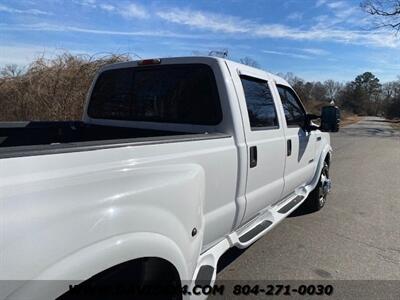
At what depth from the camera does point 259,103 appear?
4.41 metres

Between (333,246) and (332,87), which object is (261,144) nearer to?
(333,246)

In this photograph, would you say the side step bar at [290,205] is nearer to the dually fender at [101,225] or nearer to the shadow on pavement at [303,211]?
the shadow on pavement at [303,211]

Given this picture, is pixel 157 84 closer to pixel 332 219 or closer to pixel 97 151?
pixel 97 151

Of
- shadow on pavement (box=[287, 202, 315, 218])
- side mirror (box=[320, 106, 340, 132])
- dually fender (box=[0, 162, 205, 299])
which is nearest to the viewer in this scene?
dually fender (box=[0, 162, 205, 299])

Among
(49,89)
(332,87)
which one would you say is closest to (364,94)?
(332,87)

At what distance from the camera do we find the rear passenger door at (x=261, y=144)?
3.83 meters

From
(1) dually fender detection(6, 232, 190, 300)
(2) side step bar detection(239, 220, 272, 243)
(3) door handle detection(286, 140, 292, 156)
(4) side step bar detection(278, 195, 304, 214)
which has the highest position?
(3) door handle detection(286, 140, 292, 156)

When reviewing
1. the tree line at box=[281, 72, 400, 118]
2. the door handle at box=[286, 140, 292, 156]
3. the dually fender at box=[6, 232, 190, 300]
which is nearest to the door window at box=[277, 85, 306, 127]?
the door handle at box=[286, 140, 292, 156]

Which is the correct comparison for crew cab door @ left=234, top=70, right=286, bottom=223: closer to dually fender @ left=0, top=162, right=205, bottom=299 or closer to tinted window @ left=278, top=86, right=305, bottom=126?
tinted window @ left=278, top=86, right=305, bottom=126

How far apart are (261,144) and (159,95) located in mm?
1081

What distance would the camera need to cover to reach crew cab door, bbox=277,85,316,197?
4.97 metres

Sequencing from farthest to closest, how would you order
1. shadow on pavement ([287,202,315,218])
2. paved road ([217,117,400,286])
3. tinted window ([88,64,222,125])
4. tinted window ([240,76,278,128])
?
1. shadow on pavement ([287,202,315,218])
2. paved road ([217,117,400,286])
3. tinted window ([240,76,278,128])
4. tinted window ([88,64,222,125])

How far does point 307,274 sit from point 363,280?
1.73 feet

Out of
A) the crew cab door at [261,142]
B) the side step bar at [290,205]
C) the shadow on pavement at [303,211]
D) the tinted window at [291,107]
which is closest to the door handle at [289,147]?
the crew cab door at [261,142]
